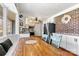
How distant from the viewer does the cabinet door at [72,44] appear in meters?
3.93

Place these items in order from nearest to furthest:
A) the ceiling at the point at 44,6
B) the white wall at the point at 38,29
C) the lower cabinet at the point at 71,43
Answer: the lower cabinet at the point at 71,43, the ceiling at the point at 44,6, the white wall at the point at 38,29

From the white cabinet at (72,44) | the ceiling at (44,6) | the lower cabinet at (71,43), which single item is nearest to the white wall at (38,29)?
the ceiling at (44,6)

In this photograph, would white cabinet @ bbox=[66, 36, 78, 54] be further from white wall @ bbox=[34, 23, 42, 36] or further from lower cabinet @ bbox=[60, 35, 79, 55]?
white wall @ bbox=[34, 23, 42, 36]

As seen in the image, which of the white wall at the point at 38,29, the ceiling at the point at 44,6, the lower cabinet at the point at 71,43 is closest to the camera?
the lower cabinet at the point at 71,43

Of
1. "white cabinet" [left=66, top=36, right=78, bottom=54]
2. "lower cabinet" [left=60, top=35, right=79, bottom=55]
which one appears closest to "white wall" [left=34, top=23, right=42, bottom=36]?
"lower cabinet" [left=60, top=35, right=79, bottom=55]

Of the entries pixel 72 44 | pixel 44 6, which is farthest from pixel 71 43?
pixel 44 6

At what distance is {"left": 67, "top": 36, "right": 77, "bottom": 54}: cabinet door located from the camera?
3.93m

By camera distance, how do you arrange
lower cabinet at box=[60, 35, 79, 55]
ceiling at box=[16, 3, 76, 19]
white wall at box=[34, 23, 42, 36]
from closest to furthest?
1. lower cabinet at box=[60, 35, 79, 55]
2. ceiling at box=[16, 3, 76, 19]
3. white wall at box=[34, 23, 42, 36]

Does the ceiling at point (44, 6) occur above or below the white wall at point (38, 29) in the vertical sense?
above

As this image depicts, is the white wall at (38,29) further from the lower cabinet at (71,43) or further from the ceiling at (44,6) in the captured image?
the lower cabinet at (71,43)

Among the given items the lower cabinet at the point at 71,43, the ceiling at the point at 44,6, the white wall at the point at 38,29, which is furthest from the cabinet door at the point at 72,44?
the white wall at the point at 38,29

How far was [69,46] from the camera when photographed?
445 cm

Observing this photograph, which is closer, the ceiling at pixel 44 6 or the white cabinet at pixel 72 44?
the white cabinet at pixel 72 44

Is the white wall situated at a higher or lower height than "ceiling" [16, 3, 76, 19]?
lower
